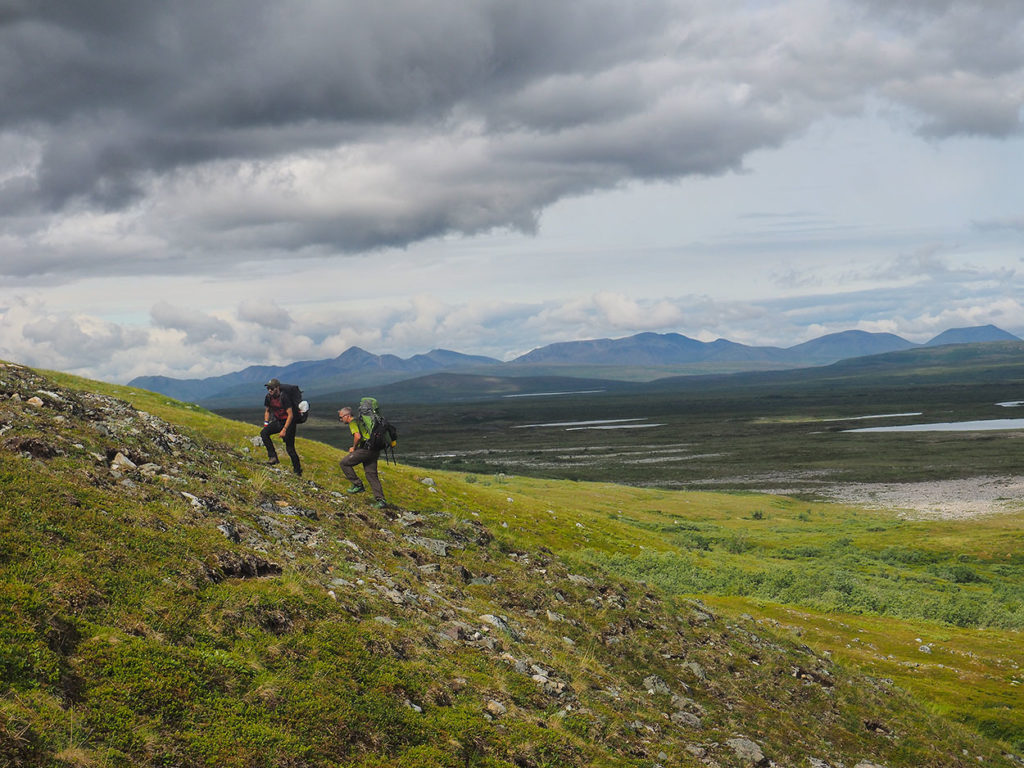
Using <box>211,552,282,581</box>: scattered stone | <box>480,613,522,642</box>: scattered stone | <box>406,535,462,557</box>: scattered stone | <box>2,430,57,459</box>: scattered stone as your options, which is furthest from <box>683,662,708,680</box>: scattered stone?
<box>2,430,57,459</box>: scattered stone

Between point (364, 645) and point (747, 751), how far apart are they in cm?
815

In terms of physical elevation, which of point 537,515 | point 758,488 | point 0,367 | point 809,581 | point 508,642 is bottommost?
point 758,488

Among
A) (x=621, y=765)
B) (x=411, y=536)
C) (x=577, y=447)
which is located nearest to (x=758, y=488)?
(x=577, y=447)

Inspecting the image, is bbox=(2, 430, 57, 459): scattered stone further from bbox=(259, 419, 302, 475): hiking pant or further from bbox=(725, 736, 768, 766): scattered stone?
bbox=(725, 736, 768, 766): scattered stone

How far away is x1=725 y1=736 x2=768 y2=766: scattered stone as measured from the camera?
1292 centimetres

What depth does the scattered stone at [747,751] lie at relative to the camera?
12922 millimetres

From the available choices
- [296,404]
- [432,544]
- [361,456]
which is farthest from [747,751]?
[296,404]

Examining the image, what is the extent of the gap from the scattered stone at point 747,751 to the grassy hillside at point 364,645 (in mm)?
63

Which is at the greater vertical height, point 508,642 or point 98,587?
point 98,587

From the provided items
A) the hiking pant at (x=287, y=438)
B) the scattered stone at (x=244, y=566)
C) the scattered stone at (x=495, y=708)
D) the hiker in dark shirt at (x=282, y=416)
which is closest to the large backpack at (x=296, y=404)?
the hiker in dark shirt at (x=282, y=416)

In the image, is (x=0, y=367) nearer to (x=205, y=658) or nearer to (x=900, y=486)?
(x=205, y=658)

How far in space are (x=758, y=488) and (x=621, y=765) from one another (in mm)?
90829

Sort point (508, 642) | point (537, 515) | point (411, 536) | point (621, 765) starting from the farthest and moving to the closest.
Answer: point (537, 515) < point (411, 536) < point (508, 642) < point (621, 765)

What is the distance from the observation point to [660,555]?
36.5 meters
